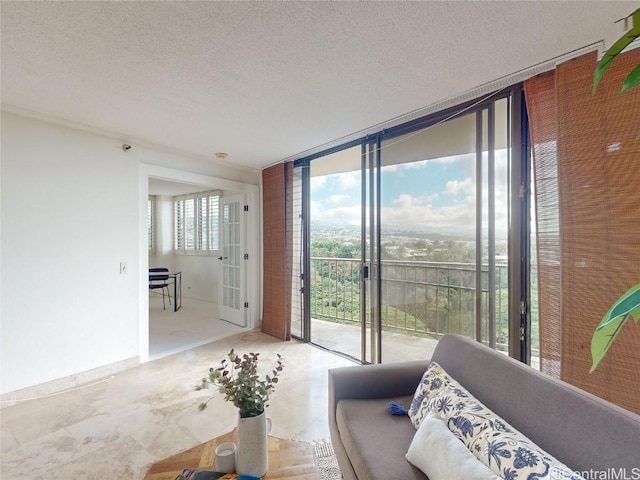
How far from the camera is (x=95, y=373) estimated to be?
2746mm

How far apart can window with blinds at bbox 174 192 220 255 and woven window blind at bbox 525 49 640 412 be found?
17.0 feet

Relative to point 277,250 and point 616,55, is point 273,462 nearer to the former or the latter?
point 616,55

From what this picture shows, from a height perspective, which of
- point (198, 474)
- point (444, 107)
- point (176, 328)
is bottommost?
point (176, 328)

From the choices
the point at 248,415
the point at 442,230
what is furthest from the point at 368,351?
the point at 248,415

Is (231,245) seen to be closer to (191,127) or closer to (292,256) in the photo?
(292,256)

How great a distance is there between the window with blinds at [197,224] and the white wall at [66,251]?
2780mm

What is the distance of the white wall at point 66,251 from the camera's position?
7.68 ft

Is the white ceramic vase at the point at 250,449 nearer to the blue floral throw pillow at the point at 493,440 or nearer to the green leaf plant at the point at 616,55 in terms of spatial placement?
the blue floral throw pillow at the point at 493,440

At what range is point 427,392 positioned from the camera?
4.62 feet

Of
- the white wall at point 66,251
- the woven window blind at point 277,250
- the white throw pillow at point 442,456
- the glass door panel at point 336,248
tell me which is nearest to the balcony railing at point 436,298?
the glass door panel at point 336,248

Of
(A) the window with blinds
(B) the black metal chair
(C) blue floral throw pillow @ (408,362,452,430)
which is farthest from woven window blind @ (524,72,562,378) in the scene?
(B) the black metal chair

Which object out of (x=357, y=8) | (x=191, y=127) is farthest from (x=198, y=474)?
(x=191, y=127)

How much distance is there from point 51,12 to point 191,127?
1351mm

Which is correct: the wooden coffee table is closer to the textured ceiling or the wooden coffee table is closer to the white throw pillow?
the white throw pillow
